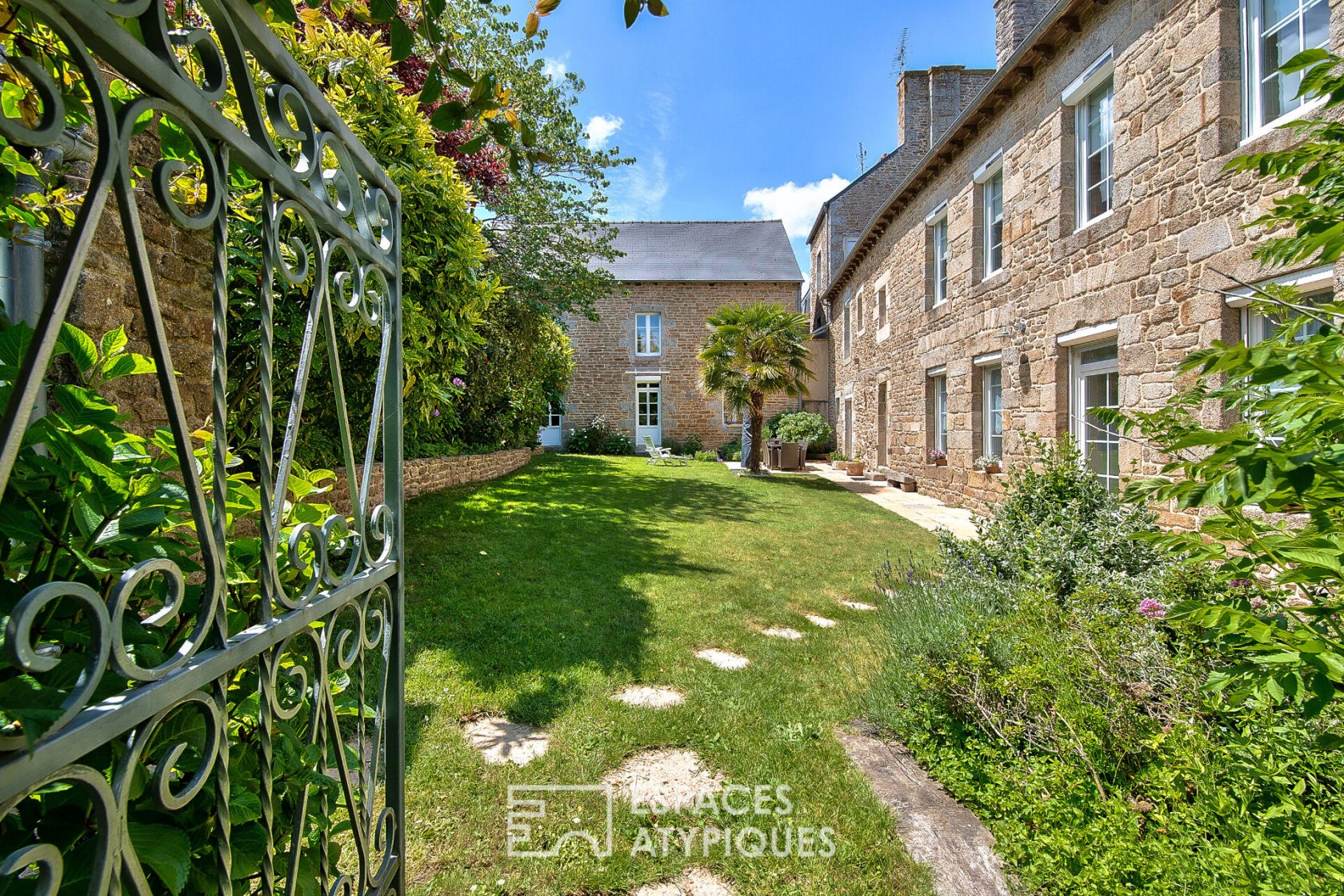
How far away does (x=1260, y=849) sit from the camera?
53.8 inches

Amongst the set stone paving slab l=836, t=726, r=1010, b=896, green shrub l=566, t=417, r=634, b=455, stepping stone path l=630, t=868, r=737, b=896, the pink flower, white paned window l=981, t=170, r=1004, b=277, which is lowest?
stepping stone path l=630, t=868, r=737, b=896

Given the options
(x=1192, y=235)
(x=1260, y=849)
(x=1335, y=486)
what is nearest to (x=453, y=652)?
(x=1260, y=849)

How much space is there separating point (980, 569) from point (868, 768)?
2096mm

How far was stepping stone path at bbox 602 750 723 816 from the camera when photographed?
2.26 metres

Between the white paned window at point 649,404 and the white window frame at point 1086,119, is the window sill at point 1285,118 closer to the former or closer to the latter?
the white window frame at point 1086,119

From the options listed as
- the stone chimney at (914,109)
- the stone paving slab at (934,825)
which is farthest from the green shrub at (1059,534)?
the stone chimney at (914,109)

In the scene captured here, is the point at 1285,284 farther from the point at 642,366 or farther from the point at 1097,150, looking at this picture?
the point at 642,366

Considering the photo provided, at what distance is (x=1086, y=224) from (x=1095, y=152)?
766 millimetres

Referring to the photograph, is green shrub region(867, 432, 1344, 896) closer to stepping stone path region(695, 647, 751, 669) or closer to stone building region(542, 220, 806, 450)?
stepping stone path region(695, 647, 751, 669)

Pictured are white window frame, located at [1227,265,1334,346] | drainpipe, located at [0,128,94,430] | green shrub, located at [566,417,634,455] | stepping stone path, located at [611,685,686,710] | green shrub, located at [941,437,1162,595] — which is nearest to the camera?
drainpipe, located at [0,128,94,430]

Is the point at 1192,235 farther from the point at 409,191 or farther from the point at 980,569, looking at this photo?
the point at 409,191

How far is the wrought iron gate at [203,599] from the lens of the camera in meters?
0.57

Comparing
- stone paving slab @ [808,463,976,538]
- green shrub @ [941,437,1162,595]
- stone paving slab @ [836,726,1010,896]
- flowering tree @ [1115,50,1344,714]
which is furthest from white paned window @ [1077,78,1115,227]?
stone paving slab @ [836,726,1010,896]

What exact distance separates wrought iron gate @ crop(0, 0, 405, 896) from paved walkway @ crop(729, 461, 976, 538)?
576 centimetres
